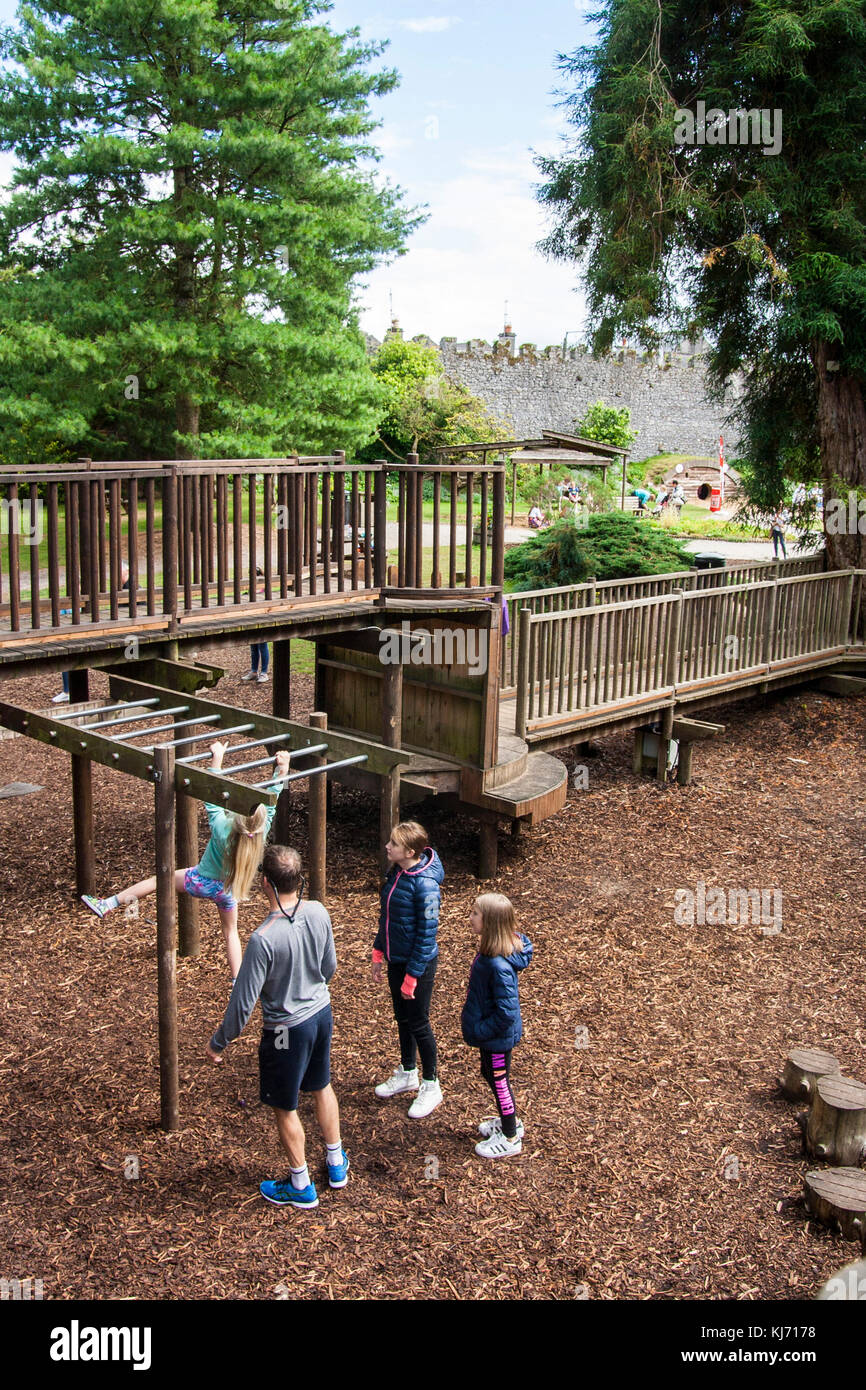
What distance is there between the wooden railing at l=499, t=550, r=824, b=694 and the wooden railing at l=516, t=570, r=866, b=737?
24 centimetres

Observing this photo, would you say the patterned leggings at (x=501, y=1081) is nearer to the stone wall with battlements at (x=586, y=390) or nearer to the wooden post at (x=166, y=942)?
the wooden post at (x=166, y=942)

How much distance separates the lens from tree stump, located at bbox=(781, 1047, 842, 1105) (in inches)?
234

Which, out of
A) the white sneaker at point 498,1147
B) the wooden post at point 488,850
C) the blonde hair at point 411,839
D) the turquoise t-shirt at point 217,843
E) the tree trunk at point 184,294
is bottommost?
the white sneaker at point 498,1147

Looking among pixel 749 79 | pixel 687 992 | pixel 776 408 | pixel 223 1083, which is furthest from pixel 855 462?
pixel 223 1083

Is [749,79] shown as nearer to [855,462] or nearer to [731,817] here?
[855,462]

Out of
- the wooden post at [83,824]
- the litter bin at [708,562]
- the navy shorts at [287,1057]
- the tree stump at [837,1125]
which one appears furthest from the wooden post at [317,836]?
the litter bin at [708,562]

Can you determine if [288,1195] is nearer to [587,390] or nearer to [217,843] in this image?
[217,843]

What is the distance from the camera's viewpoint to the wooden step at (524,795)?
8852 mm

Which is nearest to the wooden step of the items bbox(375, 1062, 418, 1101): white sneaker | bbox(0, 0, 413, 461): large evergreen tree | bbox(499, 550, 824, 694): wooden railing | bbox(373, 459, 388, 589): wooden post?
bbox(499, 550, 824, 694): wooden railing

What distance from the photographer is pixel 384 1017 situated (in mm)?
6965

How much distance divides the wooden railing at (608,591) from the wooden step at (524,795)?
994 mm

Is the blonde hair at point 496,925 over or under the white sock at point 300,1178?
over

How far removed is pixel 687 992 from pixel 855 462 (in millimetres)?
10738

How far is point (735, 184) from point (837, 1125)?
13156mm
